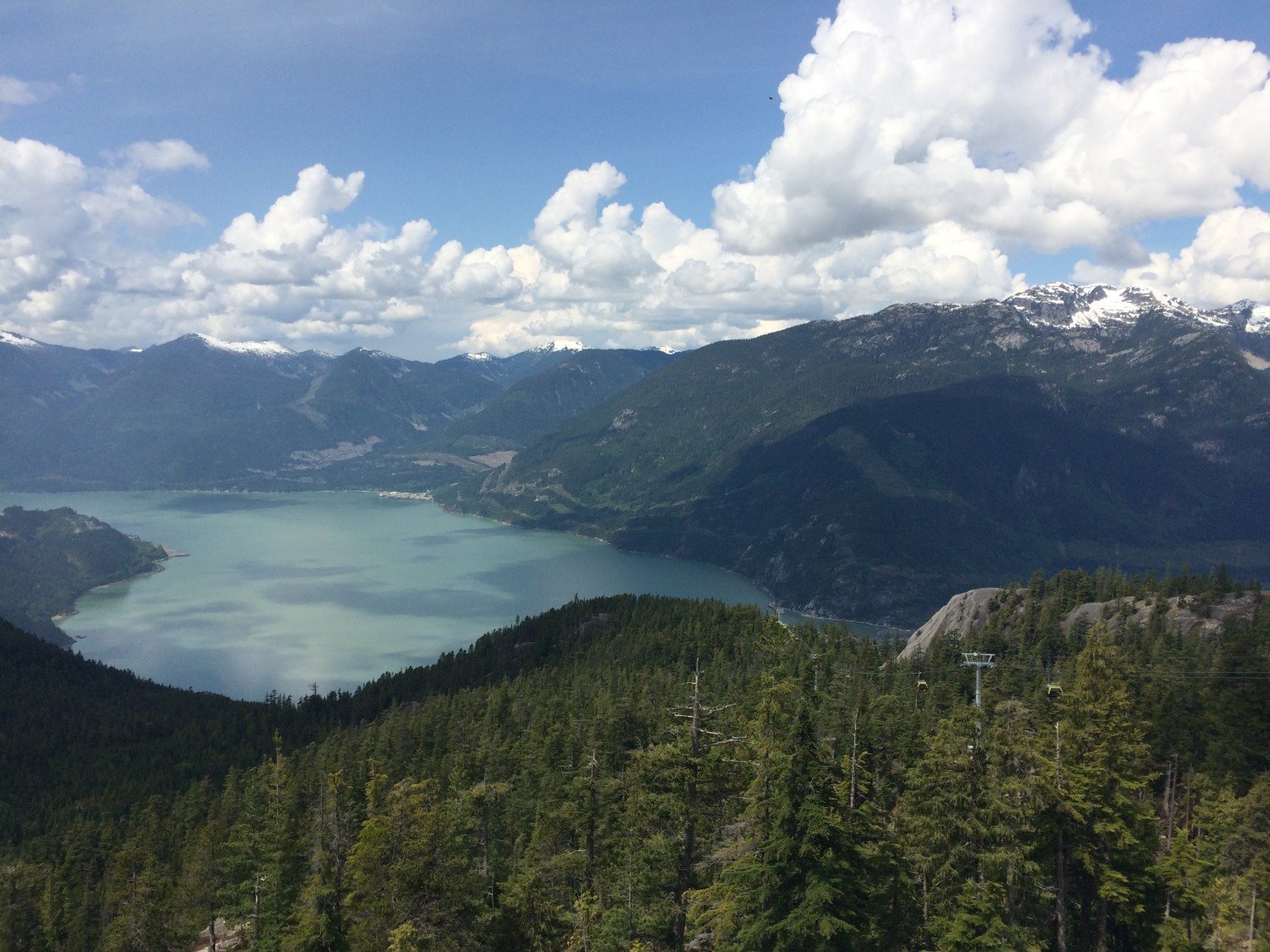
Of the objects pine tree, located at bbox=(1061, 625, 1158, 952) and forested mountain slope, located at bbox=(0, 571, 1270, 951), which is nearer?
forested mountain slope, located at bbox=(0, 571, 1270, 951)

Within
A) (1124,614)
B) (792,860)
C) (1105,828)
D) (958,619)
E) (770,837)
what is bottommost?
(958,619)

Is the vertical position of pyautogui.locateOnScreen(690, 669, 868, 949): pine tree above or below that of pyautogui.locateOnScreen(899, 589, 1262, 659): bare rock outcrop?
above

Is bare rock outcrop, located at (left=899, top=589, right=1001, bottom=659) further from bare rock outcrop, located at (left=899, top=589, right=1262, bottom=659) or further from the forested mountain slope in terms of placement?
the forested mountain slope

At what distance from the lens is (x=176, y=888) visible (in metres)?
52.1

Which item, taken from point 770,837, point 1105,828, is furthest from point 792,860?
point 1105,828

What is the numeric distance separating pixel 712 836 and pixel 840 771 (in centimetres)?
423

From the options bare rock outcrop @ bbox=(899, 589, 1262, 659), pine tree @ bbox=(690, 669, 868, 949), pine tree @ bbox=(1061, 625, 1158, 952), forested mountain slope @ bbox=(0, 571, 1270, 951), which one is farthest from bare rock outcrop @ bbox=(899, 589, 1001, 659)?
pine tree @ bbox=(690, 669, 868, 949)

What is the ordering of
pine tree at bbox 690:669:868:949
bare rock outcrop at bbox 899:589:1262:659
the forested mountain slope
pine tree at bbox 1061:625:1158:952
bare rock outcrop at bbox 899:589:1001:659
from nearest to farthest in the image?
1. pine tree at bbox 690:669:868:949
2. the forested mountain slope
3. pine tree at bbox 1061:625:1158:952
4. bare rock outcrop at bbox 899:589:1262:659
5. bare rock outcrop at bbox 899:589:1001:659

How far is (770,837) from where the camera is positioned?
61.9ft

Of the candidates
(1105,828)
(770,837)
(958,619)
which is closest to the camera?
(770,837)

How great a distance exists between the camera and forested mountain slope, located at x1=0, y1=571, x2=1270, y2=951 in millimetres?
19688

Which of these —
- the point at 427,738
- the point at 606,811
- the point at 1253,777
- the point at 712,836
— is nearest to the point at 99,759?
the point at 427,738

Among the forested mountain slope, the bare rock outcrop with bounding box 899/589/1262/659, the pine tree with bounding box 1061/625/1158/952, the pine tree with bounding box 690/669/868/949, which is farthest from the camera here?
the bare rock outcrop with bounding box 899/589/1262/659

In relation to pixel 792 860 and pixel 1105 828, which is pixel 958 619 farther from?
pixel 792 860
